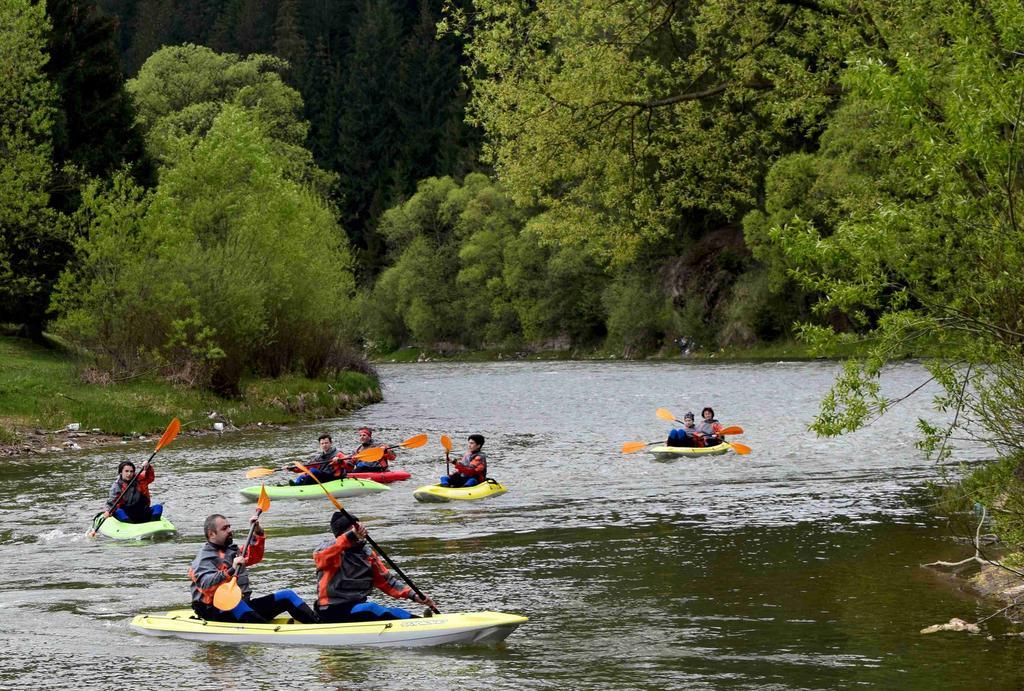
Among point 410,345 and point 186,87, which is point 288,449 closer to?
point 186,87

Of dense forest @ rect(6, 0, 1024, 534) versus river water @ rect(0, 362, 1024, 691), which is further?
dense forest @ rect(6, 0, 1024, 534)

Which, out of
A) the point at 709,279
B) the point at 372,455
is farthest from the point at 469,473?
the point at 709,279

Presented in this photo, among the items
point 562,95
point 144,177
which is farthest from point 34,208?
point 562,95

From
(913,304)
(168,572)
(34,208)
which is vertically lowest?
(168,572)

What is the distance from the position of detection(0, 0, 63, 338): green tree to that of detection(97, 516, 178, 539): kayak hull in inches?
868

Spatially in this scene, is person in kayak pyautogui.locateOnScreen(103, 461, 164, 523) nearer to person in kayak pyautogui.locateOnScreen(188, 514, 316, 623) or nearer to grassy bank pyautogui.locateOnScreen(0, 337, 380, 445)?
person in kayak pyautogui.locateOnScreen(188, 514, 316, 623)

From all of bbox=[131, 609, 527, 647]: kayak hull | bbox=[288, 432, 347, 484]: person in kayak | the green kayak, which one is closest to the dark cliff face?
bbox=[288, 432, 347, 484]: person in kayak

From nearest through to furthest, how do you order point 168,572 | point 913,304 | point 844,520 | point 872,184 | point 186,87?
1. point 168,572
2. point 844,520
3. point 872,184
4. point 913,304
5. point 186,87

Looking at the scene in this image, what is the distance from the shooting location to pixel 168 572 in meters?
17.8

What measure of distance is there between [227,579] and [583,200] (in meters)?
10.6

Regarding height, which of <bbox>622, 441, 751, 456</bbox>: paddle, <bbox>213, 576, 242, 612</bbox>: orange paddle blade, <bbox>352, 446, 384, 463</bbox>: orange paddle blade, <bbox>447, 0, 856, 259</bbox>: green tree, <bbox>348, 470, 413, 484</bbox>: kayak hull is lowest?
<bbox>348, 470, 413, 484</bbox>: kayak hull

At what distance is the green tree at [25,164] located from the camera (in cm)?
4097

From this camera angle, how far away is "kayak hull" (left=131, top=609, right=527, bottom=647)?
42.9ft

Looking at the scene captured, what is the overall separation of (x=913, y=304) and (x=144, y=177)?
3271 centimetres
